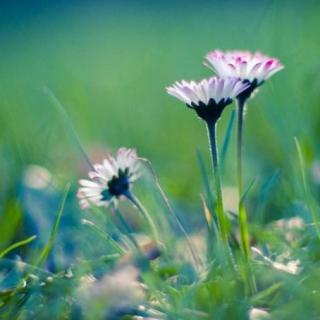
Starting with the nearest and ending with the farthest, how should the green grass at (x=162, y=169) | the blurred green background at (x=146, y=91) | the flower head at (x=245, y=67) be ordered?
the green grass at (x=162, y=169)
the flower head at (x=245, y=67)
the blurred green background at (x=146, y=91)

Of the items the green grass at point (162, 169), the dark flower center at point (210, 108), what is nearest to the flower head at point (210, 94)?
the dark flower center at point (210, 108)

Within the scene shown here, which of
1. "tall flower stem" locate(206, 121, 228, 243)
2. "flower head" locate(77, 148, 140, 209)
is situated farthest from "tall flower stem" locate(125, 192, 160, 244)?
"tall flower stem" locate(206, 121, 228, 243)

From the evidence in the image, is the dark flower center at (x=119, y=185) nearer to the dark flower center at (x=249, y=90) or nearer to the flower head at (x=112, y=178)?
the flower head at (x=112, y=178)

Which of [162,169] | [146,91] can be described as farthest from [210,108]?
[146,91]

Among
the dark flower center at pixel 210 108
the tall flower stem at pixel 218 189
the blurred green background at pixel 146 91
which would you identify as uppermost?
the blurred green background at pixel 146 91

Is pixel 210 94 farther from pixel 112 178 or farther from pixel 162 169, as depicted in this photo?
pixel 162 169

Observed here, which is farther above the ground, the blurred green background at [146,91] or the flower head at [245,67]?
the blurred green background at [146,91]

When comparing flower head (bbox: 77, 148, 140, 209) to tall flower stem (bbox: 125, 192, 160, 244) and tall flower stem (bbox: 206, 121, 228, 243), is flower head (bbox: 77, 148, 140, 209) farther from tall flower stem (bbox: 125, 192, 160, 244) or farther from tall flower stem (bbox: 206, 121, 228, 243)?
tall flower stem (bbox: 206, 121, 228, 243)
